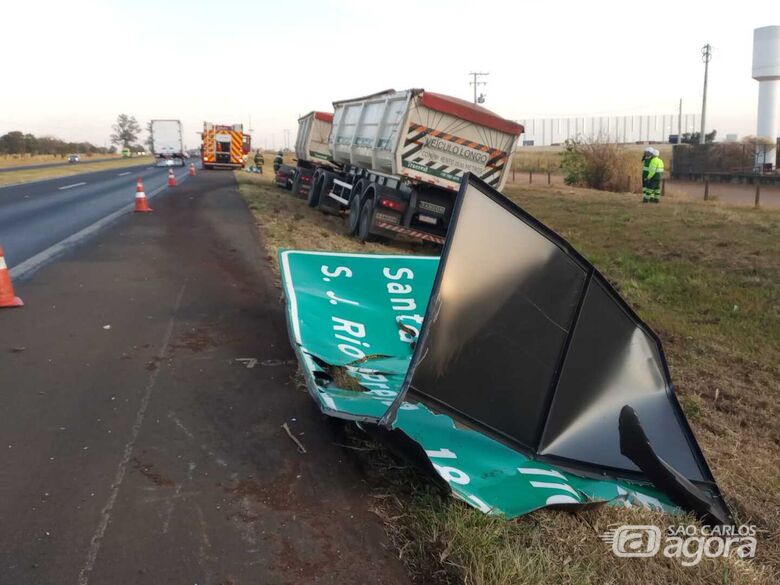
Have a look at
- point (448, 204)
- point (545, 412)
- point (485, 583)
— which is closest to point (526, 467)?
point (545, 412)

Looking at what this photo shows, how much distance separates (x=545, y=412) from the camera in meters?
4.05

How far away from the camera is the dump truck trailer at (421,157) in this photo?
41.5ft

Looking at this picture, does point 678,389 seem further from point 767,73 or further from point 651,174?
point 767,73

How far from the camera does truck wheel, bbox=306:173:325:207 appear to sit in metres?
19.8

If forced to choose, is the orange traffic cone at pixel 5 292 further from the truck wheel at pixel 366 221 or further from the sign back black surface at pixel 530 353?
the truck wheel at pixel 366 221

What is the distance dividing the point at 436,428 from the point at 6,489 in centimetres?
236

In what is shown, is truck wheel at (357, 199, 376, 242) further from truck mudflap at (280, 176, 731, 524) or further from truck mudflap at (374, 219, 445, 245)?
truck mudflap at (280, 176, 731, 524)

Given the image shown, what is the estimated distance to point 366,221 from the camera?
556 inches

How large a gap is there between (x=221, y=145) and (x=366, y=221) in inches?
1291

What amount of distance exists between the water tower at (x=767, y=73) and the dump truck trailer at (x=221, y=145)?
167ft

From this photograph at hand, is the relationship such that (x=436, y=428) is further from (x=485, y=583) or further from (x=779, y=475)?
(x=779, y=475)

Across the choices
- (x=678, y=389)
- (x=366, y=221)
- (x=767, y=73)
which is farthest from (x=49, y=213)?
(x=767, y=73)

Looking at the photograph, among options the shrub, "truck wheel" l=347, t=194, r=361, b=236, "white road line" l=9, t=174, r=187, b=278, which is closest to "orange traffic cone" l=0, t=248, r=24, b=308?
"white road line" l=9, t=174, r=187, b=278

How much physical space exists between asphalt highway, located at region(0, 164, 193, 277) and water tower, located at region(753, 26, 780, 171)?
63.6 meters
